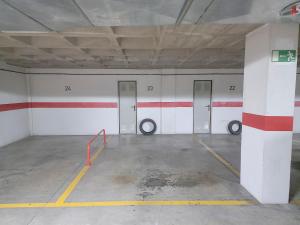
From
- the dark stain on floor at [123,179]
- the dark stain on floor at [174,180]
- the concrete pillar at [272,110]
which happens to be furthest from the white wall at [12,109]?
the concrete pillar at [272,110]

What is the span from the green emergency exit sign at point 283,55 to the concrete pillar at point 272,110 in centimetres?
1

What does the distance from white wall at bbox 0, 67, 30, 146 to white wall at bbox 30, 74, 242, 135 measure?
13.0 inches

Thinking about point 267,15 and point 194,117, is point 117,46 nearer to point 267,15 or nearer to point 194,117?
point 267,15

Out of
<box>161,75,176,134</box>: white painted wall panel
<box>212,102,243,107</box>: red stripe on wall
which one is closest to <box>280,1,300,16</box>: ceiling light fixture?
<box>161,75,176,134</box>: white painted wall panel

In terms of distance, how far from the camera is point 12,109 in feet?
19.9

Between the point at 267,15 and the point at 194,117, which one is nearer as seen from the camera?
the point at 267,15

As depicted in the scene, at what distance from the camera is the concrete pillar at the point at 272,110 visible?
2533 millimetres

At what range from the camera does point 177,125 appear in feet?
24.1

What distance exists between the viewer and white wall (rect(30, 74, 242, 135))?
7051 millimetres

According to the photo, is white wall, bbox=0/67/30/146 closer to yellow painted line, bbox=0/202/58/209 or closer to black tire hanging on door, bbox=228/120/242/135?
yellow painted line, bbox=0/202/58/209

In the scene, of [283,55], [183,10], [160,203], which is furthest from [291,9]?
[160,203]

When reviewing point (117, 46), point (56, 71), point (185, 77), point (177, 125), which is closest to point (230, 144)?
point (177, 125)

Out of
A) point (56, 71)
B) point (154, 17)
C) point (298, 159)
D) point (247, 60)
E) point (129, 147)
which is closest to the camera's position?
point (154, 17)

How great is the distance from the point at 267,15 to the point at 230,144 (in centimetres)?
448
